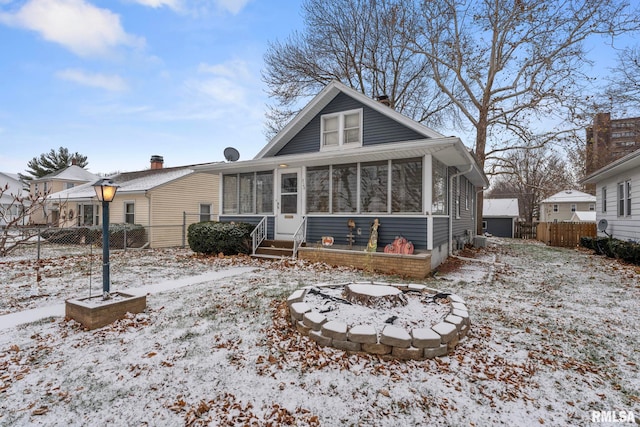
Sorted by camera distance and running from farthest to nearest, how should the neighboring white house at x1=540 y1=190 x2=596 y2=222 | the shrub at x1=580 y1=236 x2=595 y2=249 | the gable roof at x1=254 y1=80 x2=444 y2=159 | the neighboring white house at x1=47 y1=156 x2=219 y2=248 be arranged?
the neighboring white house at x1=540 y1=190 x2=596 y2=222 → the neighboring white house at x1=47 y1=156 x2=219 y2=248 → the shrub at x1=580 y1=236 x2=595 y2=249 → the gable roof at x1=254 y1=80 x2=444 y2=159

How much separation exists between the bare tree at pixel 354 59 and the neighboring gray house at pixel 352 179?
29.0 ft

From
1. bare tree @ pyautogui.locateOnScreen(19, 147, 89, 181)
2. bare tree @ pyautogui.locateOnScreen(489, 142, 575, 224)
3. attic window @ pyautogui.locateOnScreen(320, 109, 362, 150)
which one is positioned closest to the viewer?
attic window @ pyautogui.locateOnScreen(320, 109, 362, 150)

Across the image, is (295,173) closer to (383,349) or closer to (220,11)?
(220,11)

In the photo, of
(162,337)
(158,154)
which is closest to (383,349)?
(162,337)

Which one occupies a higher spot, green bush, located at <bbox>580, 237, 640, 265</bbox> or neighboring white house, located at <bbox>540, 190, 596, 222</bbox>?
neighboring white house, located at <bbox>540, 190, 596, 222</bbox>

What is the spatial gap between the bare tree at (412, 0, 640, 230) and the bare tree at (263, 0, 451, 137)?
1.00 metres

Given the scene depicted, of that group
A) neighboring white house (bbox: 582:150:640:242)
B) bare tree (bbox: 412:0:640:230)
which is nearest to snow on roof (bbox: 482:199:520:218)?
bare tree (bbox: 412:0:640:230)

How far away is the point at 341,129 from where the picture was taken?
31.5ft

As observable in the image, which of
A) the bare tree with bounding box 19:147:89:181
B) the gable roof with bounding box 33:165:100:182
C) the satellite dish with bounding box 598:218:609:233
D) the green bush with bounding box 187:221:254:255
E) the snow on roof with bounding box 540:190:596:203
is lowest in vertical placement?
the green bush with bounding box 187:221:254:255

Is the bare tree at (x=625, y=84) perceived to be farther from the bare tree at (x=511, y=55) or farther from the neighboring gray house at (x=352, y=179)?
the neighboring gray house at (x=352, y=179)

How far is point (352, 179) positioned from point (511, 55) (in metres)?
14.5

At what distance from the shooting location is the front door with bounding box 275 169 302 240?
9.45 metres

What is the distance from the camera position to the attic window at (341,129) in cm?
942

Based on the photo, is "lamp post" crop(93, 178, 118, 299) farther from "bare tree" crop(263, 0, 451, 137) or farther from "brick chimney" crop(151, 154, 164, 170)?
"brick chimney" crop(151, 154, 164, 170)
